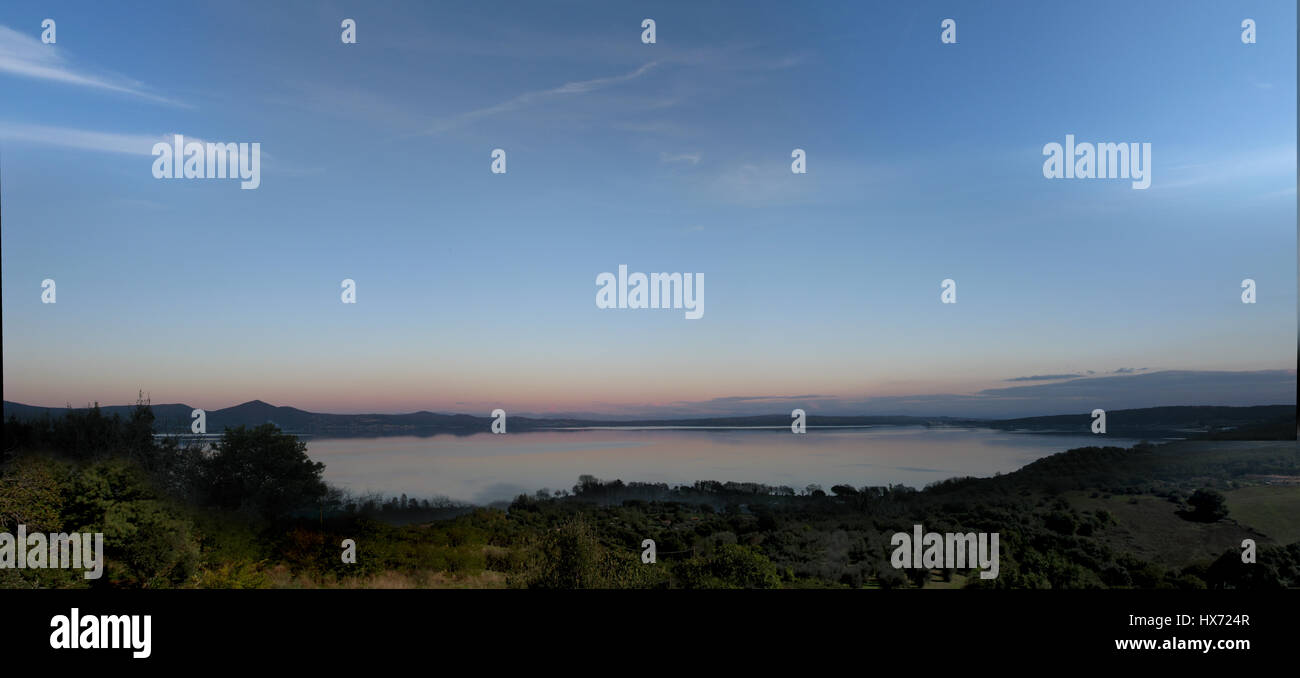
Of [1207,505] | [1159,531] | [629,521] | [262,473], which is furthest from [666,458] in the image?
[1207,505]

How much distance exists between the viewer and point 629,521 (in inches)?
809

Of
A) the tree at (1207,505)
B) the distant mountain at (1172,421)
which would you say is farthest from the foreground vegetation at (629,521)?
the distant mountain at (1172,421)

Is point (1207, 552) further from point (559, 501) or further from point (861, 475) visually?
point (559, 501)

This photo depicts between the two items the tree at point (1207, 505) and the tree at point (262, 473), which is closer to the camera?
the tree at point (1207, 505)

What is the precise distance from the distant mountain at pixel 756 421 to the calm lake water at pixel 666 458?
0.32 metres

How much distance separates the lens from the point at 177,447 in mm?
21438

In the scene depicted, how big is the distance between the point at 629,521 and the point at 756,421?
5.16m

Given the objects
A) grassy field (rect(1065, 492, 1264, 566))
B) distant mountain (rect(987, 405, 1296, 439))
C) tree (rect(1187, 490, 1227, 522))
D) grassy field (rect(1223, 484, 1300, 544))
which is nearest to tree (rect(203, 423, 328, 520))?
distant mountain (rect(987, 405, 1296, 439))

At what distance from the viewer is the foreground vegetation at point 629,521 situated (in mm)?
16406

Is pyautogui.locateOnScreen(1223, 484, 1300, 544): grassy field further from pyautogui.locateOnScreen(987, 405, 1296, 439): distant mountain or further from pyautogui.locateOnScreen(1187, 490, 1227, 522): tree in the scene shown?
pyautogui.locateOnScreen(987, 405, 1296, 439): distant mountain

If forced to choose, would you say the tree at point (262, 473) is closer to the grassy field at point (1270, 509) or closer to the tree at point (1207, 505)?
the tree at point (1207, 505)
